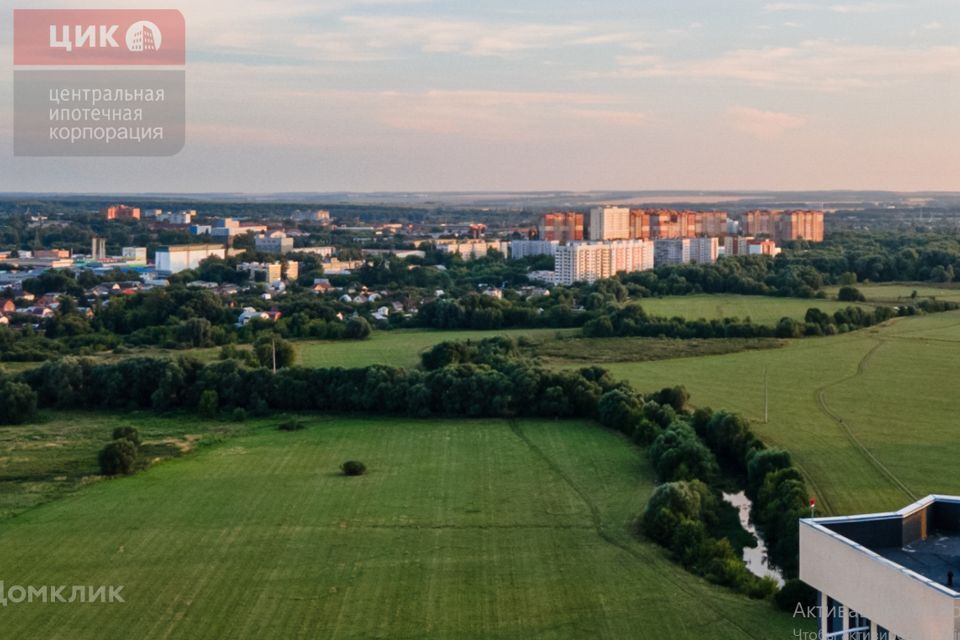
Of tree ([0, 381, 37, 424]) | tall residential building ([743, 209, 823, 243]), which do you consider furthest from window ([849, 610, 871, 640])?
tall residential building ([743, 209, 823, 243])

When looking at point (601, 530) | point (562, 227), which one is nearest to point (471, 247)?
point (562, 227)

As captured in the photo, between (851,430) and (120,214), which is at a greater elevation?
(120,214)

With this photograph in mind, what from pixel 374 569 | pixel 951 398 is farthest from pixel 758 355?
pixel 374 569

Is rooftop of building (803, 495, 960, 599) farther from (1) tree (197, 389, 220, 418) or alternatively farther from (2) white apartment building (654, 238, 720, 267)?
(2) white apartment building (654, 238, 720, 267)

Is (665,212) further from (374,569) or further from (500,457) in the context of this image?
(374,569)

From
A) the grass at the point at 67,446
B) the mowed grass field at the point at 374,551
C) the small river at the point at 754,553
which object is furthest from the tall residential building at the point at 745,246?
the small river at the point at 754,553

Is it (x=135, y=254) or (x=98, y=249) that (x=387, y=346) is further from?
(x=98, y=249)
